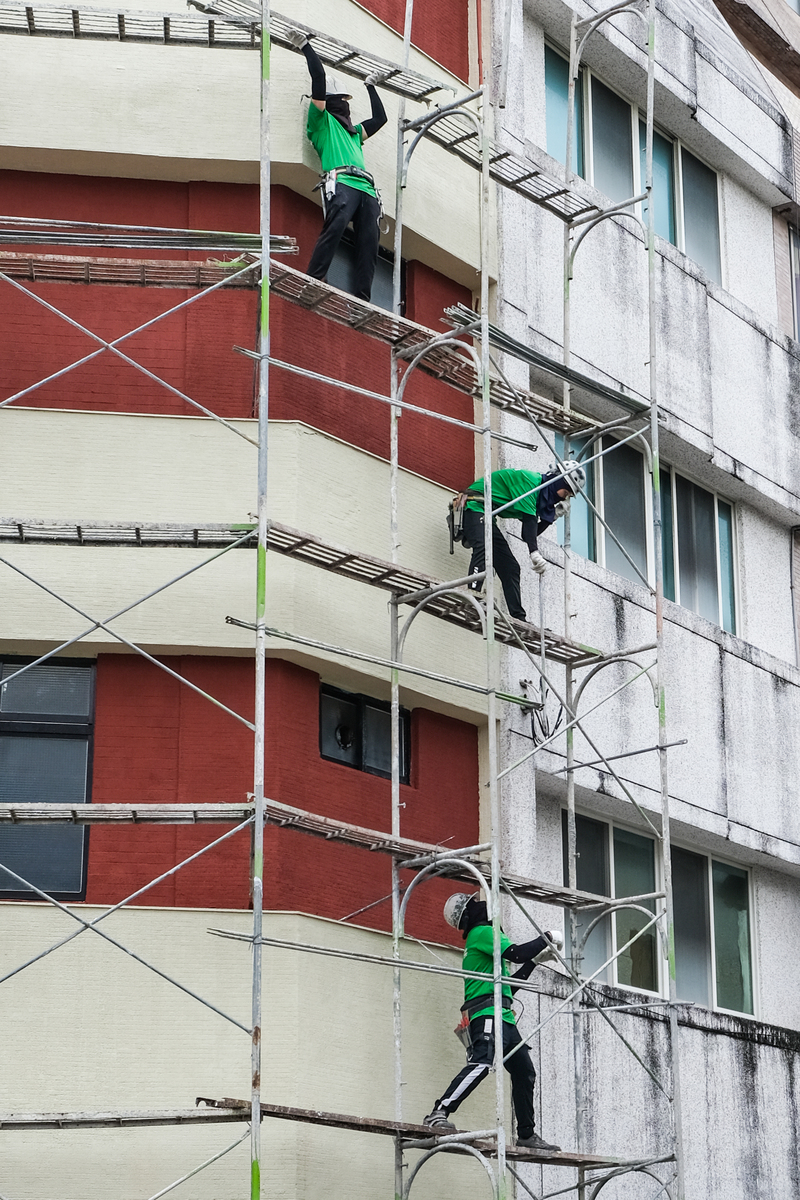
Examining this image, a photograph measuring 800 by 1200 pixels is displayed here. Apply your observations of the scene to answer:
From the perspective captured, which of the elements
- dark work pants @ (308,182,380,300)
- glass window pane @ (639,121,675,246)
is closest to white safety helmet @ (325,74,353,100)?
dark work pants @ (308,182,380,300)

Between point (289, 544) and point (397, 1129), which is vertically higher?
point (289, 544)

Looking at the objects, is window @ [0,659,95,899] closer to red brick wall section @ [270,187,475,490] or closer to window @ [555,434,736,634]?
red brick wall section @ [270,187,475,490]

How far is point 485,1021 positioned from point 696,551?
767cm

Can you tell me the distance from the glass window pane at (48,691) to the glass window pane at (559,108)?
785 cm

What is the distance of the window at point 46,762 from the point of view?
14.4 metres

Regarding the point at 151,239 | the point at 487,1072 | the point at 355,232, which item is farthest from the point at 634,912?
the point at 151,239

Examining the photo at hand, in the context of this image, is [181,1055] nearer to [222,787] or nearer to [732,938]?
[222,787]

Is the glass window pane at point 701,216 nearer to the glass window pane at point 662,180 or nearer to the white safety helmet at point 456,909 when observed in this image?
the glass window pane at point 662,180

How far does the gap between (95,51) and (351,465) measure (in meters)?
4.14

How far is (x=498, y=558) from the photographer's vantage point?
16.0 m

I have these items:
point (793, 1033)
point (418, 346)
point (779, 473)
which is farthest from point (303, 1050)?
point (779, 473)

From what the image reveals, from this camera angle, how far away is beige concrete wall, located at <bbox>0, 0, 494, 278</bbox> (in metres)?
15.8

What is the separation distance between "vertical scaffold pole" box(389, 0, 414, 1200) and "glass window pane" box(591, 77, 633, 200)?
331cm

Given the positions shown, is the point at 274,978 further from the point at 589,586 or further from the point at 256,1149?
the point at 589,586
